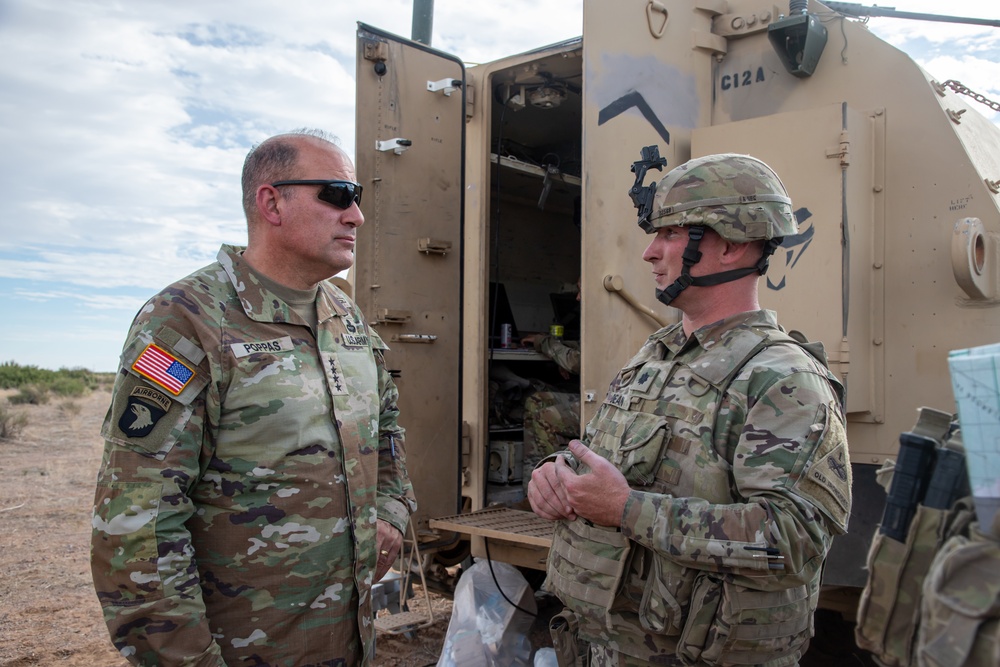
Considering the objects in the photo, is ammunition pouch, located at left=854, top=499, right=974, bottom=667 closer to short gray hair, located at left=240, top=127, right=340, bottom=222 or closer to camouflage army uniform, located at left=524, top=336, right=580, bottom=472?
short gray hair, located at left=240, top=127, right=340, bottom=222

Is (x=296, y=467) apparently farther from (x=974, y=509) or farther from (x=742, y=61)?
(x=742, y=61)

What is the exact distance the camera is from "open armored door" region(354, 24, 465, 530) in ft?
12.1

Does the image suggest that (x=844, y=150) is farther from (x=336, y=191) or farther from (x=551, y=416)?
(x=551, y=416)

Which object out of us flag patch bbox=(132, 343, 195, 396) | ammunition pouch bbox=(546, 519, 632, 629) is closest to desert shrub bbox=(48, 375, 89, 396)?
us flag patch bbox=(132, 343, 195, 396)

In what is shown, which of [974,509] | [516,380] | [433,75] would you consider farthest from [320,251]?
[516,380]

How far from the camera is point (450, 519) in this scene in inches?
143

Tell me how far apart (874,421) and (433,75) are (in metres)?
2.52

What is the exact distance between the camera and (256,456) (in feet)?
5.86

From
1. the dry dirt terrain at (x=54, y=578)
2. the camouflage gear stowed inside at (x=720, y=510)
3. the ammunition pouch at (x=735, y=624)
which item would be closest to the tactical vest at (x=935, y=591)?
the camouflage gear stowed inside at (x=720, y=510)

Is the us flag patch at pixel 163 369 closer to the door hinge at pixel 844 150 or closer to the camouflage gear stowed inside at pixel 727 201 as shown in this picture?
the camouflage gear stowed inside at pixel 727 201

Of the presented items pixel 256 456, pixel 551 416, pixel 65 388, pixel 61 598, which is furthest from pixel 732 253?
pixel 65 388

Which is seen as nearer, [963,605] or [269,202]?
[963,605]

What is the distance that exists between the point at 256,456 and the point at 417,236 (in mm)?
2196

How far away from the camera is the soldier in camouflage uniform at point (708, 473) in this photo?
62.0 inches
